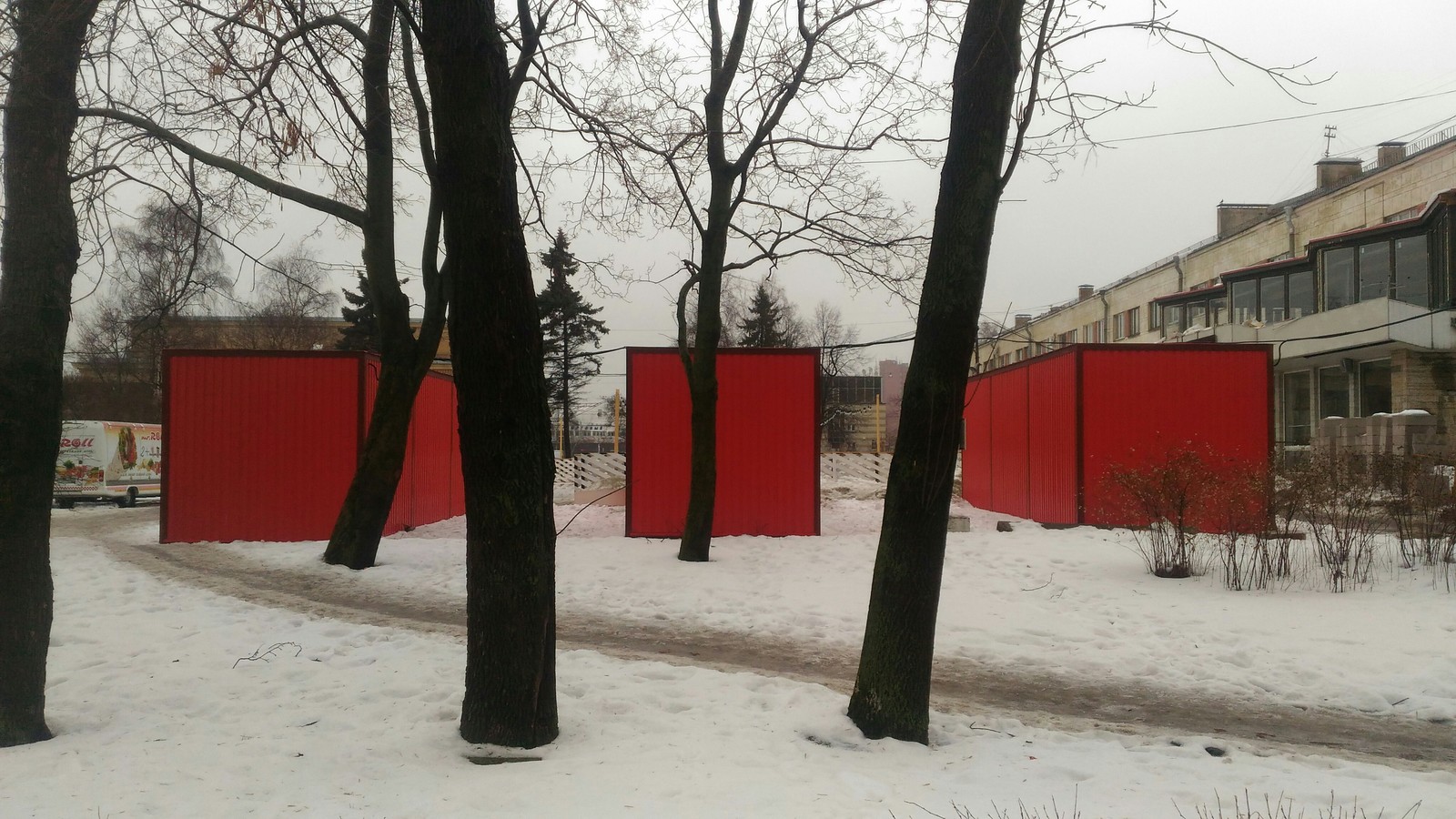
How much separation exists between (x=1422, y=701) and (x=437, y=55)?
724 cm

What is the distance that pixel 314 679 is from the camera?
5.68 metres

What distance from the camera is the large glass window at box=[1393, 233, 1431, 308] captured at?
79.7 feet

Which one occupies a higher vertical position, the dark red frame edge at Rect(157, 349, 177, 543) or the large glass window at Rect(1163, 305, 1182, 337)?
the large glass window at Rect(1163, 305, 1182, 337)

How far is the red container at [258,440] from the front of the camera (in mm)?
13109

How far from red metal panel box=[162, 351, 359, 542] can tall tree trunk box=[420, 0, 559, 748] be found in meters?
10.1

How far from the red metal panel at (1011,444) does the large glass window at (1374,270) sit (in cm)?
1613

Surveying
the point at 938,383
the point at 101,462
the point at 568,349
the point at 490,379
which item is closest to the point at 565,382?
the point at 568,349

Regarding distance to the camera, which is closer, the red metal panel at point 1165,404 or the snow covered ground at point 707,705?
the snow covered ground at point 707,705

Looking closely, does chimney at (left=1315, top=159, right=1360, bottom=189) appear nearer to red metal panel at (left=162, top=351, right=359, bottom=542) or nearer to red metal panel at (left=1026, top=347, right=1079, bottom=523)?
red metal panel at (left=1026, top=347, right=1079, bottom=523)

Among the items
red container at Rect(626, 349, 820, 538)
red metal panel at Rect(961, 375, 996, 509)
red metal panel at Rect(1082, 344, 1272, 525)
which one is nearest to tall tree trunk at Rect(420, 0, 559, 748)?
red container at Rect(626, 349, 820, 538)

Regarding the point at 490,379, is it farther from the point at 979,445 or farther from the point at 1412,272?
the point at 1412,272

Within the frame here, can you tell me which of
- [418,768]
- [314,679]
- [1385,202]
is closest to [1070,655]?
[418,768]

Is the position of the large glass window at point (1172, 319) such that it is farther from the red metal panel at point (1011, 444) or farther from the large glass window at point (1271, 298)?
the red metal panel at point (1011, 444)

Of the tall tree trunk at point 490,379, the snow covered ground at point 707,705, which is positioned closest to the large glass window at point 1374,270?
the snow covered ground at point 707,705
